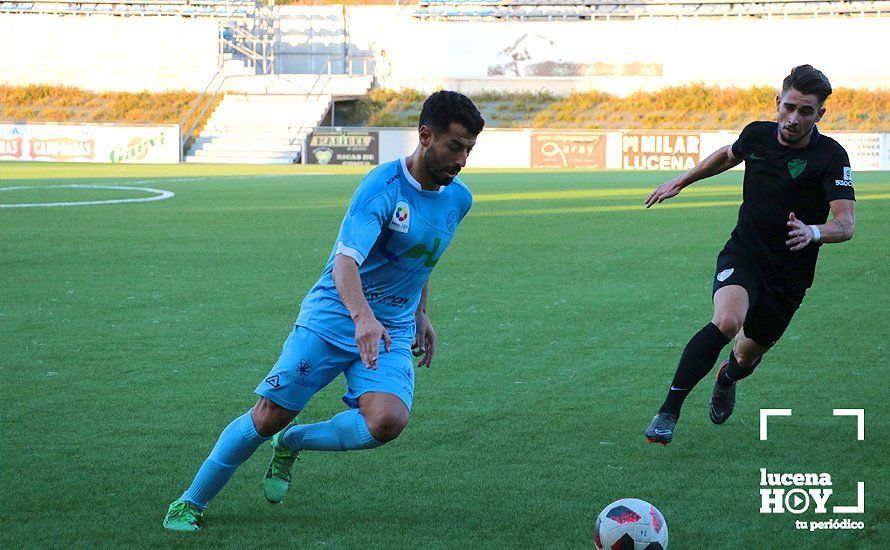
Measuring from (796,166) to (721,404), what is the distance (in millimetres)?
1298

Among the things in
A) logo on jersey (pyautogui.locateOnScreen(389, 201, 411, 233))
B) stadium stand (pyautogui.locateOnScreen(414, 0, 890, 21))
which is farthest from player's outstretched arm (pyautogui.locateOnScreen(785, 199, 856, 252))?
stadium stand (pyautogui.locateOnScreen(414, 0, 890, 21))

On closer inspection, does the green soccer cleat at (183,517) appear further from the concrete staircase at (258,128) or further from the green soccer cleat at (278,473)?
the concrete staircase at (258,128)

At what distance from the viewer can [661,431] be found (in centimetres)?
557

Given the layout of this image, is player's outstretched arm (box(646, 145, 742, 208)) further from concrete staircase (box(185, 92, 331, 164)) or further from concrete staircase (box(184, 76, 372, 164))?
concrete staircase (box(185, 92, 331, 164))

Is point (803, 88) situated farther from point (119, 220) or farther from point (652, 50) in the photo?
point (652, 50)

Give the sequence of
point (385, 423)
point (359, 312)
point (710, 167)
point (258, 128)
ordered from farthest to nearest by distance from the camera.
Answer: point (258, 128) → point (710, 167) → point (385, 423) → point (359, 312)

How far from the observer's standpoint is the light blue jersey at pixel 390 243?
171 inches

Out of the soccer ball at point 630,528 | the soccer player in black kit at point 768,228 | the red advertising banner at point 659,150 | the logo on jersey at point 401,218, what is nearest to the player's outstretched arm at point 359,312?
the logo on jersey at point 401,218

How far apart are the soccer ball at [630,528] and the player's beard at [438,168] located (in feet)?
4.42

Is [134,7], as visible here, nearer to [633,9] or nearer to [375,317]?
[633,9]

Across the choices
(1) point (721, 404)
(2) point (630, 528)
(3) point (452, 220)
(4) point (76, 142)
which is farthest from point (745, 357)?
(4) point (76, 142)

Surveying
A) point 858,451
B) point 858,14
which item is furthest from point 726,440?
point 858,14

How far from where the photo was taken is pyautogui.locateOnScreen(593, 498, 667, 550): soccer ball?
4.11 m

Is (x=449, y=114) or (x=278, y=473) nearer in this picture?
(x=449, y=114)
